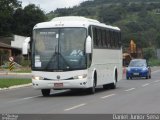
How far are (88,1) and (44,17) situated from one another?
1657 inches

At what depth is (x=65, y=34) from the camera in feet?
82.6

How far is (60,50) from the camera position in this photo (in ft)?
81.8

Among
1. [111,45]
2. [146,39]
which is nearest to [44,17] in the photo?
[146,39]

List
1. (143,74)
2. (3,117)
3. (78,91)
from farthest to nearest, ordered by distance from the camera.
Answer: (143,74) → (78,91) → (3,117)

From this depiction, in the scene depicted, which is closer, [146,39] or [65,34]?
[65,34]

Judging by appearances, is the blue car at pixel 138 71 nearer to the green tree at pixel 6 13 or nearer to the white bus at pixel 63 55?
the white bus at pixel 63 55

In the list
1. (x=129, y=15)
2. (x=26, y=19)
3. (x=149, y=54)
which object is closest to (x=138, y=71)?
(x=26, y=19)

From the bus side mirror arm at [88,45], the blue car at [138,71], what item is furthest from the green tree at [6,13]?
the bus side mirror arm at [88,45]

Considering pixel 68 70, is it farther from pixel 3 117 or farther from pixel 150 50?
pixel 150 50

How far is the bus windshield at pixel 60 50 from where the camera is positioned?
24.8 metres

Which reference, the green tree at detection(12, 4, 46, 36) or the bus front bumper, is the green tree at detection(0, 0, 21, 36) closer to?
the green tree at detection(12, 4, 46, 36)

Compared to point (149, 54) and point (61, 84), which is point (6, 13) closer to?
point (149, 54)

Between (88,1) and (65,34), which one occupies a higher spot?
(88,1)

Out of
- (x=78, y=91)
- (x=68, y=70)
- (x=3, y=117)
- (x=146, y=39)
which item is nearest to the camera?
(x=3, y=117)
